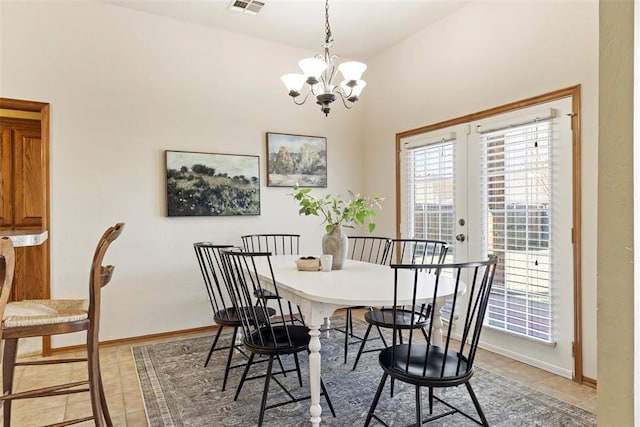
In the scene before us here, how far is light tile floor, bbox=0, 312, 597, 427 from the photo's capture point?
2.29 metres

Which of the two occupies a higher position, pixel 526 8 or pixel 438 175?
pixel 526 8

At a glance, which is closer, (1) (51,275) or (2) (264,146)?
(1) (51,275)

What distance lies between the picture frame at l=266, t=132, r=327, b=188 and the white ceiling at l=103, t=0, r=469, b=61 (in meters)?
1.02

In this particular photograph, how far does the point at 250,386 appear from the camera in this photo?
265 centimetres

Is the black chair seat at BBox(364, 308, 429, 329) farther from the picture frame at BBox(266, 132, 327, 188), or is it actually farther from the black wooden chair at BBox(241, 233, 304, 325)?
the picture frame at BBox(266, 132, 327, 188)

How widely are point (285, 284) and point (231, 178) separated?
82.2 inches

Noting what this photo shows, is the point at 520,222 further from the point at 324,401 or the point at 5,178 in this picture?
the point at 5,178

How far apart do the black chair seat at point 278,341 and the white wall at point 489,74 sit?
74.5 inches

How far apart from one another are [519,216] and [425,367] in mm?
1826

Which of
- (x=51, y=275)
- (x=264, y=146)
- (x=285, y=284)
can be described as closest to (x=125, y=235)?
(x=51, y=275)

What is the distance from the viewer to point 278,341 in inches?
85.7

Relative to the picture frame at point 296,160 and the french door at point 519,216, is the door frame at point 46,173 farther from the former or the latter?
the french door at point 519,216

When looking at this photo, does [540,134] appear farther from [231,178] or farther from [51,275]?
[51,275]

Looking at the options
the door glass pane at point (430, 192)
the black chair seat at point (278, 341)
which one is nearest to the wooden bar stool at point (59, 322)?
the black chair seat at point (278, 341)
